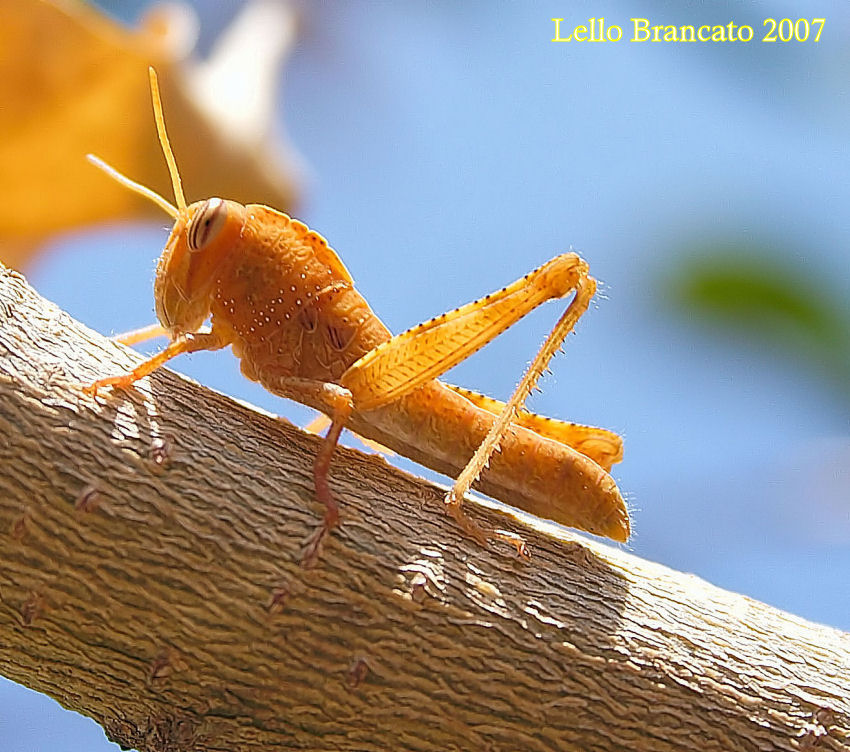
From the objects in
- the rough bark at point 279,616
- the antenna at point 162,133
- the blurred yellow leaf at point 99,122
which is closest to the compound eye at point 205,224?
the antenna at point 162,133

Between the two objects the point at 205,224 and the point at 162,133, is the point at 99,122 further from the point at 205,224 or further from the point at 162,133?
the point at 205,224

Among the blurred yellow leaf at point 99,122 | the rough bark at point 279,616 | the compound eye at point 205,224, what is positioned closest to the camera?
the rough bark at point 279,616

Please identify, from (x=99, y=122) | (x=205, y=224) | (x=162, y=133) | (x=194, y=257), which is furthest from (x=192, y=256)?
(x=99, y=122)

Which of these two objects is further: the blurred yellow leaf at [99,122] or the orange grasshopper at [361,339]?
the blurred yellow leaf at [99,122]

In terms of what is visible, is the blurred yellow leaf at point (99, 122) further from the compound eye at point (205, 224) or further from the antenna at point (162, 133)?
the compound eye at point (205, 224)

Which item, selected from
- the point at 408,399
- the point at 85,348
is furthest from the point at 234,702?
the point at 408,399

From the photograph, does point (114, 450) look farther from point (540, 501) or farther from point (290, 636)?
point (540, 501)
